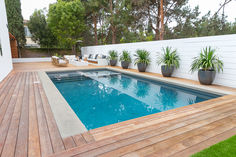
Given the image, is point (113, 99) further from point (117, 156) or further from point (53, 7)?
point (53, 7)

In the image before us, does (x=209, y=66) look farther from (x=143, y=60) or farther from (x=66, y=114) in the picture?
(x=66, y=114)

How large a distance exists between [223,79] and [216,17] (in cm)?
759

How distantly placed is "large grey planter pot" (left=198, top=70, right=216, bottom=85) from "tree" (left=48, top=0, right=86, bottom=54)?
14657 millimetres

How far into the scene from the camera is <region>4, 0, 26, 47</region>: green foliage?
14.5 meters

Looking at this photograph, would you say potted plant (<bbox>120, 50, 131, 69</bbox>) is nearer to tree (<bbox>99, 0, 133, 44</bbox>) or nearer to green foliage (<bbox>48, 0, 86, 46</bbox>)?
tree (<bbox>99, 0, 133, 44</bbox>)

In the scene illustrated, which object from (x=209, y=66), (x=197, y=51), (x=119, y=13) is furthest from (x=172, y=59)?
(x=119, y=13)

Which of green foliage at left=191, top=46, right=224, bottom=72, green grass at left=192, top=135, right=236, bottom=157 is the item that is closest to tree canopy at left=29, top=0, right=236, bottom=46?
green foliage at left=191, top=46, right=224, bottom=72

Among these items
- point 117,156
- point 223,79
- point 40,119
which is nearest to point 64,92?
point 40,119

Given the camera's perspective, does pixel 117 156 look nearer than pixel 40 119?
Yes

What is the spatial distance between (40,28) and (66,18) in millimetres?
4845

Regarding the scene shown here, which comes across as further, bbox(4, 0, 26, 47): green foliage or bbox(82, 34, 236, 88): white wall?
bbox(4, 0, 26, 47): green foliage

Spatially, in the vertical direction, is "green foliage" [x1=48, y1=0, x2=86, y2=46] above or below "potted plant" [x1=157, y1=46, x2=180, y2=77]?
above

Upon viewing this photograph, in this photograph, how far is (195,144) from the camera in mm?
1842

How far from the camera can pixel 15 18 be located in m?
14.9
